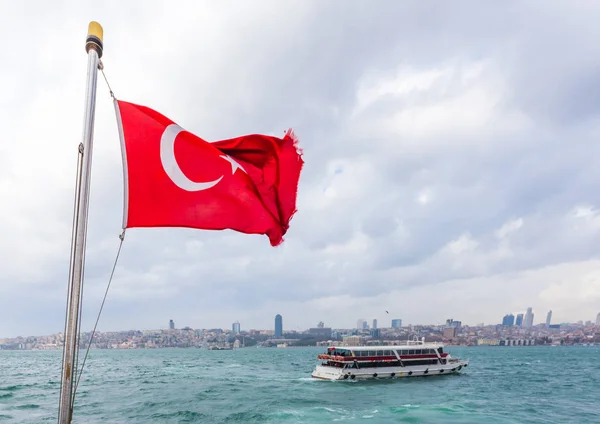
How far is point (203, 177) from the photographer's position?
8523 millimetres

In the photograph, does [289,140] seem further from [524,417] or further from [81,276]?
[524,417]

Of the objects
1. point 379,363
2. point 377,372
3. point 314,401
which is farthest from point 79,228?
point 379,363

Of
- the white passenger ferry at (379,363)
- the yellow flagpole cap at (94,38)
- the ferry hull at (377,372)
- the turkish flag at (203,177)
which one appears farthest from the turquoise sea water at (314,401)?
the yellow flagpole cap at (94,38)

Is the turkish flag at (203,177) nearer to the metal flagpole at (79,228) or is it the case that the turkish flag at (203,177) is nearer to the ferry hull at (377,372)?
the metal flagpole at (79,228)

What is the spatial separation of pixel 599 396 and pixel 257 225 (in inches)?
2237

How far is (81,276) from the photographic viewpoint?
236 inches

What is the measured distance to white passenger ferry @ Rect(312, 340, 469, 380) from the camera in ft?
181

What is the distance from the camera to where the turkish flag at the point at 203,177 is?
24.9 ft

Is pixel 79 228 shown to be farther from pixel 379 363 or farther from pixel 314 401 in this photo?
pixel 379 363

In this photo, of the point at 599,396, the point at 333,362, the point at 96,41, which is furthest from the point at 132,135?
the point at 599,396

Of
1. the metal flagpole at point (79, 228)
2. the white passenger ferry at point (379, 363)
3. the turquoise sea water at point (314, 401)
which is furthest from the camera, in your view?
the white passenger ferry at point (379, 363)

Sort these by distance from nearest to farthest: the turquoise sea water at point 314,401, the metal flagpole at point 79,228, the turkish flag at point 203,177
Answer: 1. the metal flagpole at point 79,228
2. the turkish flag at point 203,177
3. the turquoise sea water at point 314,401

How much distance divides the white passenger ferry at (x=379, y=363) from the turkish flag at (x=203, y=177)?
49.2m

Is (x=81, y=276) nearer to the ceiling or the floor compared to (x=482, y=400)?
nearer to the ceiling
